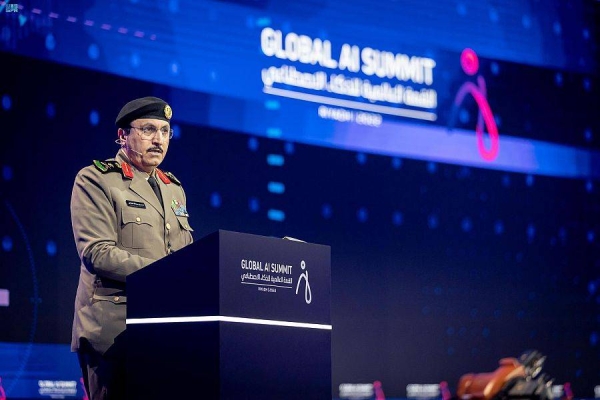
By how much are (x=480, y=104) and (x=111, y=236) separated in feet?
12.6

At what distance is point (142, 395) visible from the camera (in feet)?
8.78

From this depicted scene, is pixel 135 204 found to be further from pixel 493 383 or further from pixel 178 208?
pixel 493 383

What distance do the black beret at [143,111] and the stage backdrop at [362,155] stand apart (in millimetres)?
1409

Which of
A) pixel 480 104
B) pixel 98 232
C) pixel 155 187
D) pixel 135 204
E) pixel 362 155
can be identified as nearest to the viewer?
pixel 98 232

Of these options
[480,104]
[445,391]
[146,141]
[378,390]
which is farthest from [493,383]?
[480,104]

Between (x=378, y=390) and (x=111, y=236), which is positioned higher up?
(x=111, y=236)

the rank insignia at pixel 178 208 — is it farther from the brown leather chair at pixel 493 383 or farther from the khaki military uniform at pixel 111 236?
the brown leather chair at pixel 493 383

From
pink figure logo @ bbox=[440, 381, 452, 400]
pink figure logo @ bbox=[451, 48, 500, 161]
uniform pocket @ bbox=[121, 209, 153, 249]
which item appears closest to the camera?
uniform pocket @ bbox=[121, 209, 153, 249]

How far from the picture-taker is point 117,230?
2.98 meters

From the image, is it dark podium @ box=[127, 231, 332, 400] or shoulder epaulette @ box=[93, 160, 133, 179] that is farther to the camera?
shoulder epaulette @ box=[93, 160, 133, 179]

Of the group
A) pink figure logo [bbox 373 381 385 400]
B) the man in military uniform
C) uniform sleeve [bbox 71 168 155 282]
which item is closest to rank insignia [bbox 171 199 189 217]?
the man in military uniform

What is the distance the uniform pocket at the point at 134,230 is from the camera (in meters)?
2.98

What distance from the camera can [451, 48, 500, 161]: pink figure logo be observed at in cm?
622

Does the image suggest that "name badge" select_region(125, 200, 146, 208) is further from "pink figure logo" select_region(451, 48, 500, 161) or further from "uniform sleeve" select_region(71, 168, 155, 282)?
"pink figure logo" select_region(451, 48, 500, 161)
